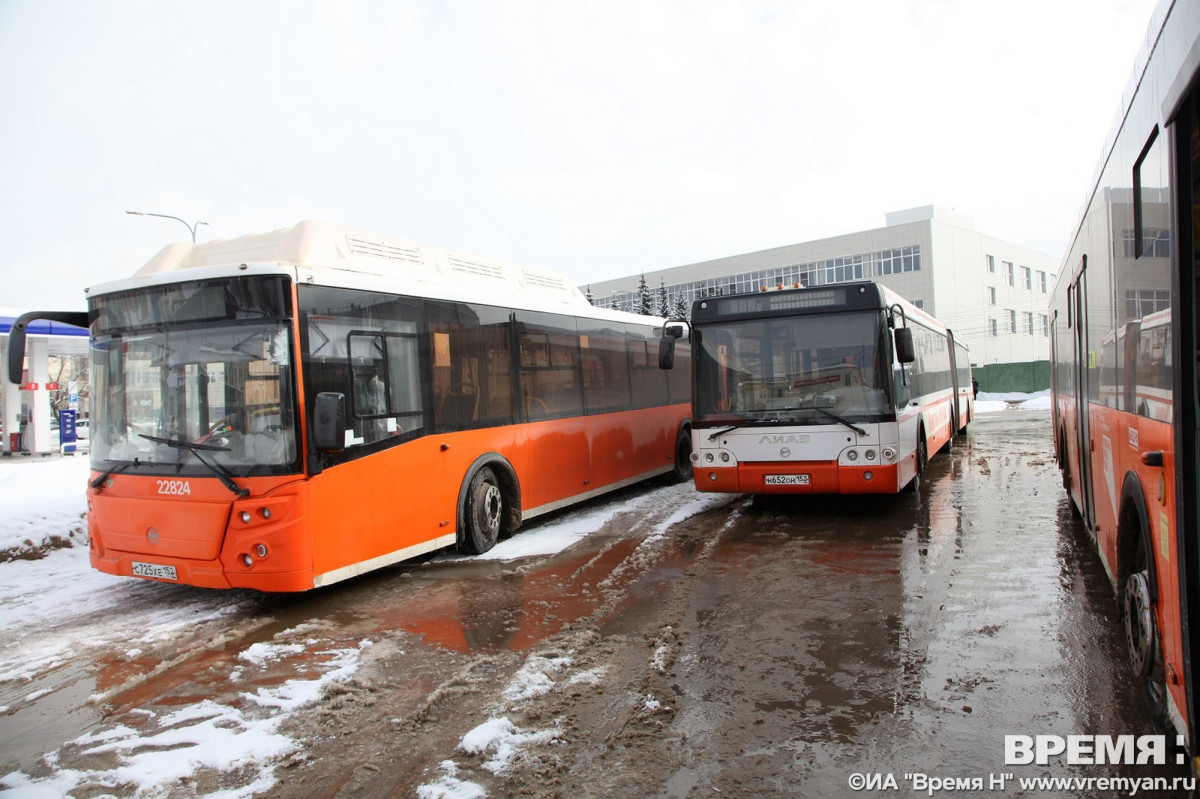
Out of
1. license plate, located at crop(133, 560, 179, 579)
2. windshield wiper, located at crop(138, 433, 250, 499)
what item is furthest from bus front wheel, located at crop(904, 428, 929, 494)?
license plate, located at crop(133, 560, 179, 579)

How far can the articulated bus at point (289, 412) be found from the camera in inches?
257

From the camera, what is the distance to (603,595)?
689 cm

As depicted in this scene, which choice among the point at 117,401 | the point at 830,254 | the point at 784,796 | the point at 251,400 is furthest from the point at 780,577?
the point at 830,254

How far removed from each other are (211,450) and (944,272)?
63103 millimetres

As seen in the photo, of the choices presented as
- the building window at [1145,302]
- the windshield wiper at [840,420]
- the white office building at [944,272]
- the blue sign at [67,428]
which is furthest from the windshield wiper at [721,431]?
the white office building at [944,272]

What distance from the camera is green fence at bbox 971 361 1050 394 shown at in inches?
2248

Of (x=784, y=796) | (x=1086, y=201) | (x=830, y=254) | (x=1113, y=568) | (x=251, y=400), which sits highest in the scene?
(x=830, y=254)

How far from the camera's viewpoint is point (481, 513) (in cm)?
896

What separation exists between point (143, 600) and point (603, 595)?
4280 millimetres

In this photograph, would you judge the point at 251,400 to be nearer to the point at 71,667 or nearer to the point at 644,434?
the point at 71,667

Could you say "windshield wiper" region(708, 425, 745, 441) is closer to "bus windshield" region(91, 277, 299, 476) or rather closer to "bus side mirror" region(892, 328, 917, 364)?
"bus side mirror" region(892, 328, 917, 364)

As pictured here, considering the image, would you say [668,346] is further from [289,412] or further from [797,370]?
[289,412]

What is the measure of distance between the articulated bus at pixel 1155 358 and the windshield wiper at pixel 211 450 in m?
6.07

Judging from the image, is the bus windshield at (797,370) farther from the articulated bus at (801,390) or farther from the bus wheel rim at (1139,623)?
the bus wheel rim at (1139,623)
